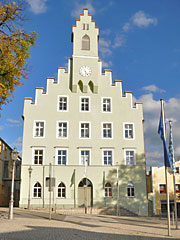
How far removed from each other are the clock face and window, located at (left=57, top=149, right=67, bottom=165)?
9.58 metres

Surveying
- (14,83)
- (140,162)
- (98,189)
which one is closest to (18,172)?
(98,189)

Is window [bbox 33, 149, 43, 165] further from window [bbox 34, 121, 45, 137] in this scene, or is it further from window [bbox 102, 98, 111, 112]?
window [bbox 102, 98, 111, 112]

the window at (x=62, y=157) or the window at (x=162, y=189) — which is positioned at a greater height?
the window at (x=62, y=157)

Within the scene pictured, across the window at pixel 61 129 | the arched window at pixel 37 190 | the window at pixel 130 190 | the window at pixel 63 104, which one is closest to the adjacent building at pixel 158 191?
the window at pixel 130 190

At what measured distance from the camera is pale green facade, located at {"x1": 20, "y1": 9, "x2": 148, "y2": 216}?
3434 centimetres

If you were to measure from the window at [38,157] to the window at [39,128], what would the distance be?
6.02 ft

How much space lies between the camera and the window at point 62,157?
35031 millimetres

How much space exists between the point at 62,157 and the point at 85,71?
10.8 m

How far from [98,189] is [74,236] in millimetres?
21254

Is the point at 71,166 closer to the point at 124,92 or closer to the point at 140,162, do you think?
the point at 140,162

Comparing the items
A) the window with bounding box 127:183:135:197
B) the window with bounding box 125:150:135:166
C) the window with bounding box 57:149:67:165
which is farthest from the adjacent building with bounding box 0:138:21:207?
the window with bounding box 127:183:135:197

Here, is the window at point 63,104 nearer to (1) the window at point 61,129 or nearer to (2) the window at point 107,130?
(1) the window at point 61,129

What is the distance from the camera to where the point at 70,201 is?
3384cm

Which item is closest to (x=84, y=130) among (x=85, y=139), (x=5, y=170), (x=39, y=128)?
(x=85, y=139)
